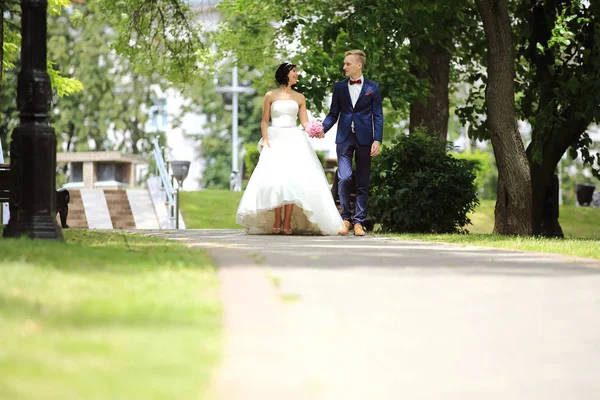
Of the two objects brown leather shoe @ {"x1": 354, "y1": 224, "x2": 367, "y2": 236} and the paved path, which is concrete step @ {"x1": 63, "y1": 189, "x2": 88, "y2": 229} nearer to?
brown leather shoe @ {"x1": 354, "y1": 224, "x2": 367, "y2": 236}

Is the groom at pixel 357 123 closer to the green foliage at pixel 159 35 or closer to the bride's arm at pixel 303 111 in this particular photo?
the bride's arm at pixel 303 111

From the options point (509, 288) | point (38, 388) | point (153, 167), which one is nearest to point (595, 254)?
point (509, 288)

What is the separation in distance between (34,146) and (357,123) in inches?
215

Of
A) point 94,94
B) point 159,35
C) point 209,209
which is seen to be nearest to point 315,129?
point 159,35

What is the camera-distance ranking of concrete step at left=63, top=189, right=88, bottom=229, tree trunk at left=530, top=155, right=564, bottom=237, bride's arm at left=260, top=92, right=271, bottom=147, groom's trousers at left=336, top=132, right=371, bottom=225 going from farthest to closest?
concrete step at left=63, top=189, right=88, bottom=229, tree trunk at left=530, top=155, right=564, bottom=237, bride's arm at left=260, top=92, right=271, bottom=147, groom's trousers at left=336, top=132, right=371, bottom=225

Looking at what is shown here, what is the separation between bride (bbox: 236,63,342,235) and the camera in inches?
597

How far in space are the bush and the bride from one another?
1899 mm

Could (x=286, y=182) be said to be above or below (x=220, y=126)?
below

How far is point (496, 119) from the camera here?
17.4 m

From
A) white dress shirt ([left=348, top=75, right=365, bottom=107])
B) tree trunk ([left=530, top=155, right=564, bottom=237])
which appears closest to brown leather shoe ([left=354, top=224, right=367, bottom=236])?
white dress shirt ([left=348, top=75, right=365, bottom=107])

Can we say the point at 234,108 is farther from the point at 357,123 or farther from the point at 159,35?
the point at 357,123

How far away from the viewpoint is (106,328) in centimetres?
498

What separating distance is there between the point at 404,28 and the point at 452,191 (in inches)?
121

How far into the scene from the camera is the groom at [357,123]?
50.0 feet
